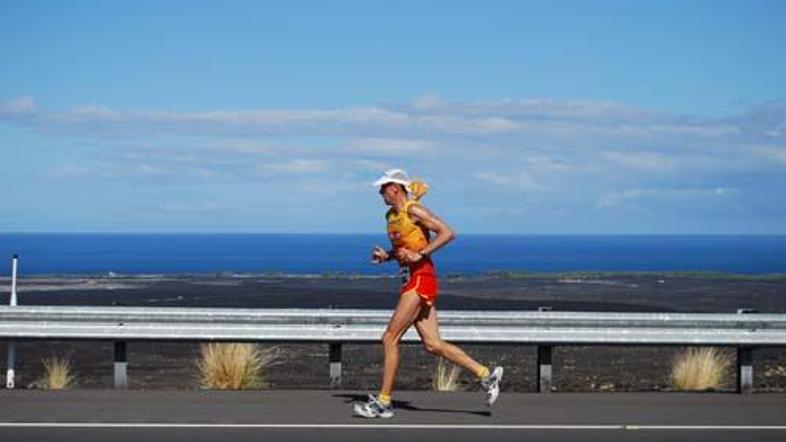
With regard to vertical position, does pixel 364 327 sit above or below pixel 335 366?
above

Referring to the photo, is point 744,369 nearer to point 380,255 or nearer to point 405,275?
point 405,275

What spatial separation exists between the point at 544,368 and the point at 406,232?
311cm

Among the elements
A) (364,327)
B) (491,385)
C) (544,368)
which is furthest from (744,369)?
(364,327)

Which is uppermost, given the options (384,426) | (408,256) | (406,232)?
(406,232)

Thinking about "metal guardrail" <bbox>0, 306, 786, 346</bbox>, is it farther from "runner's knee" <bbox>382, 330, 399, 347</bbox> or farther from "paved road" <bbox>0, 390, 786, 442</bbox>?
"runner's knee" <bbox>382, 330, 399, 347</bbox>

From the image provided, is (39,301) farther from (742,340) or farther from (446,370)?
(742,340)

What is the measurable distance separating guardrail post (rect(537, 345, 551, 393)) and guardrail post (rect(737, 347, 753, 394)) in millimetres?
1940

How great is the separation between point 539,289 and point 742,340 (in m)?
40.1

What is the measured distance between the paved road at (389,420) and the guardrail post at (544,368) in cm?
49

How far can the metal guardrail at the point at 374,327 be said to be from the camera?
13.5m

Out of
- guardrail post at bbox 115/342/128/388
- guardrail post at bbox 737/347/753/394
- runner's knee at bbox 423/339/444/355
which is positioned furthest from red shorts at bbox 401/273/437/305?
guardrail post at bbox 737/347/753/394

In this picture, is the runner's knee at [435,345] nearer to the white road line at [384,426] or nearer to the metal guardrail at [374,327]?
the white road line at [384,426]

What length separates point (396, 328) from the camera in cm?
1154

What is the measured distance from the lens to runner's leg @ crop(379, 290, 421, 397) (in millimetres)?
11461
